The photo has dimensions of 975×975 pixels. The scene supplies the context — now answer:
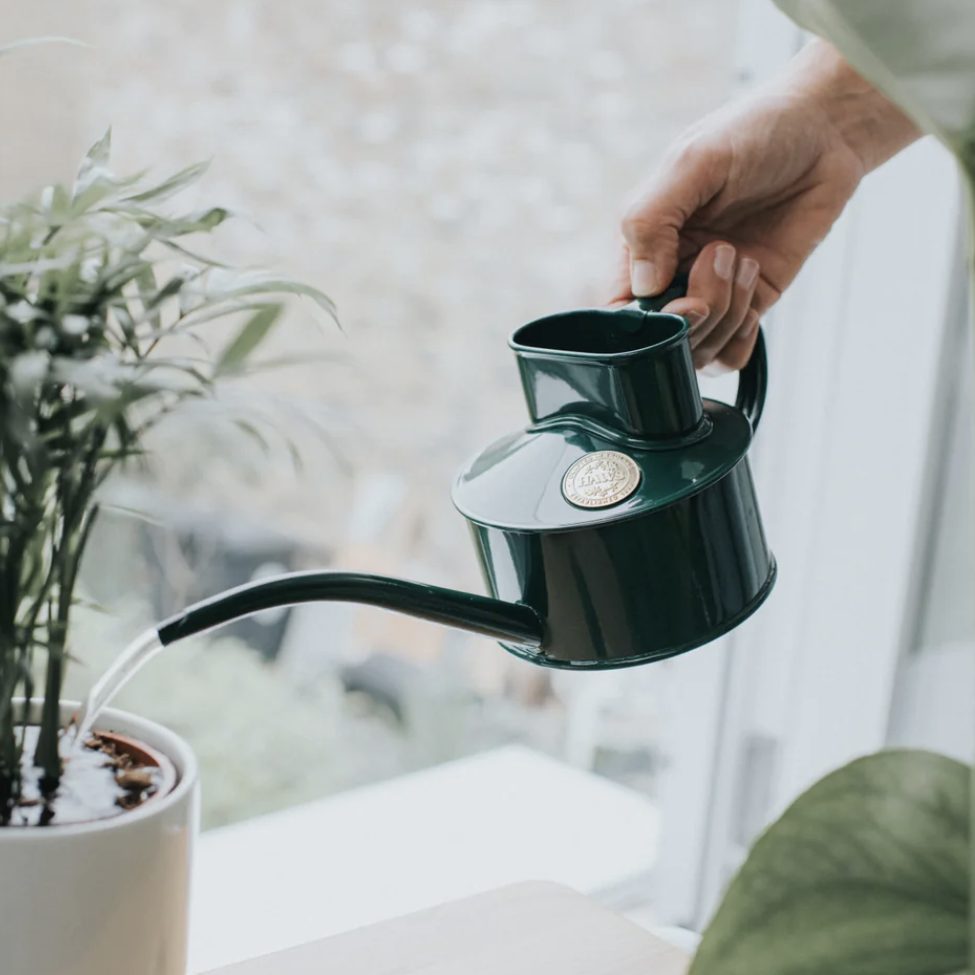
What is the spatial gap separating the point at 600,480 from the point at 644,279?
0.18 m

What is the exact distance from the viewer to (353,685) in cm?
→ 237

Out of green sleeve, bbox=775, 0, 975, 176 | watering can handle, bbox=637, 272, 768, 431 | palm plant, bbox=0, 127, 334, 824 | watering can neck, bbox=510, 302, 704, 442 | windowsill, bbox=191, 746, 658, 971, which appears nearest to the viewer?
green sleeve, bbox=775, 0, 975, 176

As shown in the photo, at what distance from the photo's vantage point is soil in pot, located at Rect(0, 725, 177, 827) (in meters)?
0.46

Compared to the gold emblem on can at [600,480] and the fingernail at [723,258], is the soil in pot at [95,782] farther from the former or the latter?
the fingernail at [723,258]

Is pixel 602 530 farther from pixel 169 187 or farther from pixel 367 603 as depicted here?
pixel 169 187

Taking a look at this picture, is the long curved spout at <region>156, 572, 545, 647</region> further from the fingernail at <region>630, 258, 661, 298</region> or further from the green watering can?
the fingernail at <region>630, 258, 661, 298</region>

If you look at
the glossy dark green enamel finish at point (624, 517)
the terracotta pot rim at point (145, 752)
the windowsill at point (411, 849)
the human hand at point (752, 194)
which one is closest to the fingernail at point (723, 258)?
the human hand at point (752, 194)

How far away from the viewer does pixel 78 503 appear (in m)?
0.44

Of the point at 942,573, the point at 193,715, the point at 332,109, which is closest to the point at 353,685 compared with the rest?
the point at 193,715

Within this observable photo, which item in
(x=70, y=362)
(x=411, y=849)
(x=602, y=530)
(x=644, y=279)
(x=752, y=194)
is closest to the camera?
(x=70, y=362)

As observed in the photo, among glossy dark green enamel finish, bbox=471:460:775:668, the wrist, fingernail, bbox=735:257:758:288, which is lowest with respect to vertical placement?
glossy dark green enamel finish, bbox=471:460:775:668

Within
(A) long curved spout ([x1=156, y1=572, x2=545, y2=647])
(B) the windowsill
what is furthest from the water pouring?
(B) the windowsill

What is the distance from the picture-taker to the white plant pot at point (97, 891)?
1.42ft

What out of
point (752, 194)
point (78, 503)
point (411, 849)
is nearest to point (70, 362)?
point (78, 503)
